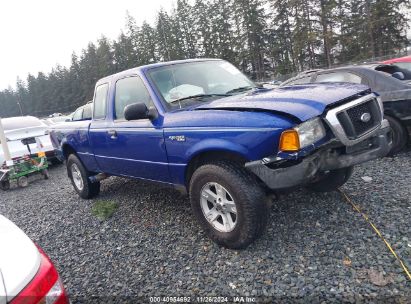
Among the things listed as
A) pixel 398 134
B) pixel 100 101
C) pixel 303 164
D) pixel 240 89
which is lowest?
pixel 398 134

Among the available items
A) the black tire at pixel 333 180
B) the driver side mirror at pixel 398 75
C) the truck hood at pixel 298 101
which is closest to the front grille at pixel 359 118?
the truck hood at pixel 298 101

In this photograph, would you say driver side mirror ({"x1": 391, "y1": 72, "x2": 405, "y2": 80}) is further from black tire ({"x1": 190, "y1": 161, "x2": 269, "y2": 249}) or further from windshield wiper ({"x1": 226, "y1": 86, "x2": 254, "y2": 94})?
black tire ({"x1": 190, "y1": 161, "x2": 269, "y2": 249})

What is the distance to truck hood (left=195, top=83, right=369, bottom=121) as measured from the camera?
113 inches

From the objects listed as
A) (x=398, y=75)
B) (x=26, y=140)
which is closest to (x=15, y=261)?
(x=398, y=75)

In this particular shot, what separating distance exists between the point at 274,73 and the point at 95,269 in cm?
4744

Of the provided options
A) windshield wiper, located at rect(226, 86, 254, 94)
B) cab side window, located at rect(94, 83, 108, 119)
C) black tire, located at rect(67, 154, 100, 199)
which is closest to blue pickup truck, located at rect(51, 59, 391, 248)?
windshield wiper, located at rect(226, 86, 254, 94)

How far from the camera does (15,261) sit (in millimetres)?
1977

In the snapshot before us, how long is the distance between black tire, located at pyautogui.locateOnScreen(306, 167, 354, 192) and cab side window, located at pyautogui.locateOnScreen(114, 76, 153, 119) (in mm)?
2277

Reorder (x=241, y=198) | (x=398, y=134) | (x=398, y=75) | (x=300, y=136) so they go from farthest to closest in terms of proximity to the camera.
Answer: (x=398, y=75)
(x=398, y=134)
(x=241, y=198)
(x=300, y=136)

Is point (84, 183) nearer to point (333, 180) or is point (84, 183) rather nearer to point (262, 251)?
point (262, 251)

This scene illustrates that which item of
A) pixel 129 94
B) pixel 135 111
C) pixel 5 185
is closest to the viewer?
pixel 135 111

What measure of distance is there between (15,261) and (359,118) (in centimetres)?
303

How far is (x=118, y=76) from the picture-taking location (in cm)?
466

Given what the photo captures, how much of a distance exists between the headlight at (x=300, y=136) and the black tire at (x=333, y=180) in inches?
43.8
